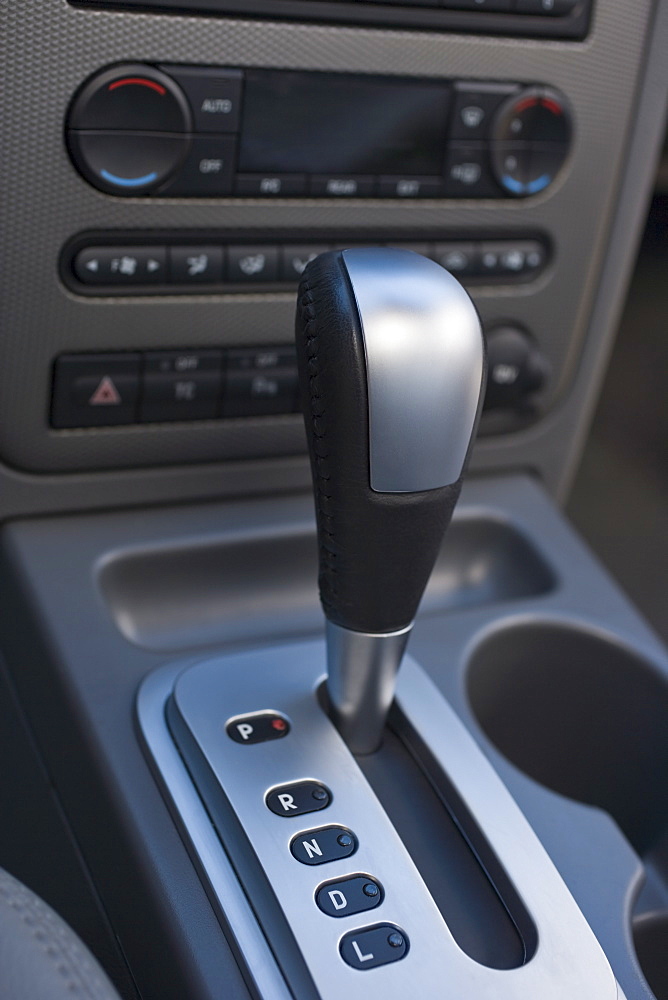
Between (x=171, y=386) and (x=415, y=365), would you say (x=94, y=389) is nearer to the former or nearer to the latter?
(x=171, y=386)

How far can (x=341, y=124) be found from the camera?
0.61 metres

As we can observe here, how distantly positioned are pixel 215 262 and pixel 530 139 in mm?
206

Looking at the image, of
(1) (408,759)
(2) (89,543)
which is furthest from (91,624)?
(1) (408,759)

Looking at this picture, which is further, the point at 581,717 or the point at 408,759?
the point at 581,717

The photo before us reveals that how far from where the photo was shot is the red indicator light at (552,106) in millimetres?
649

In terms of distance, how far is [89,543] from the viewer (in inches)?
25.4

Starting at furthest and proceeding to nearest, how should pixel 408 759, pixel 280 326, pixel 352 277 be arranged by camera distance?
1. pixel 280 326
2. pixel 408 759
3. pixel 352 277

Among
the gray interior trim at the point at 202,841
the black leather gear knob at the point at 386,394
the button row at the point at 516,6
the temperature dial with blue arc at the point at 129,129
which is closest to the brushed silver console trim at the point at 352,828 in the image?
the gray interior trim at the point at 202,841

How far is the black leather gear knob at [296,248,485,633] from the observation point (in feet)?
1.32

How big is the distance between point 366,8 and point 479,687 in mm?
392

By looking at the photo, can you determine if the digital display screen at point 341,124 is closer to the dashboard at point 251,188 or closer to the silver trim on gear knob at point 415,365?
the dashboard at point 251,188

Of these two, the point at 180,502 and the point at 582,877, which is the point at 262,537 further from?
the point at 582,877

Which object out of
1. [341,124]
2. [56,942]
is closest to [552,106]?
[341,124]

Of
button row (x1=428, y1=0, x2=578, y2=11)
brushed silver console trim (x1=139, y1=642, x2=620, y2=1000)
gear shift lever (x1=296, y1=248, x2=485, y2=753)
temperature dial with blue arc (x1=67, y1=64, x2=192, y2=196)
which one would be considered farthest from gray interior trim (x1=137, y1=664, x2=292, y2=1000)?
button row (x1=428, y1=0, x2=578, y2=11)
